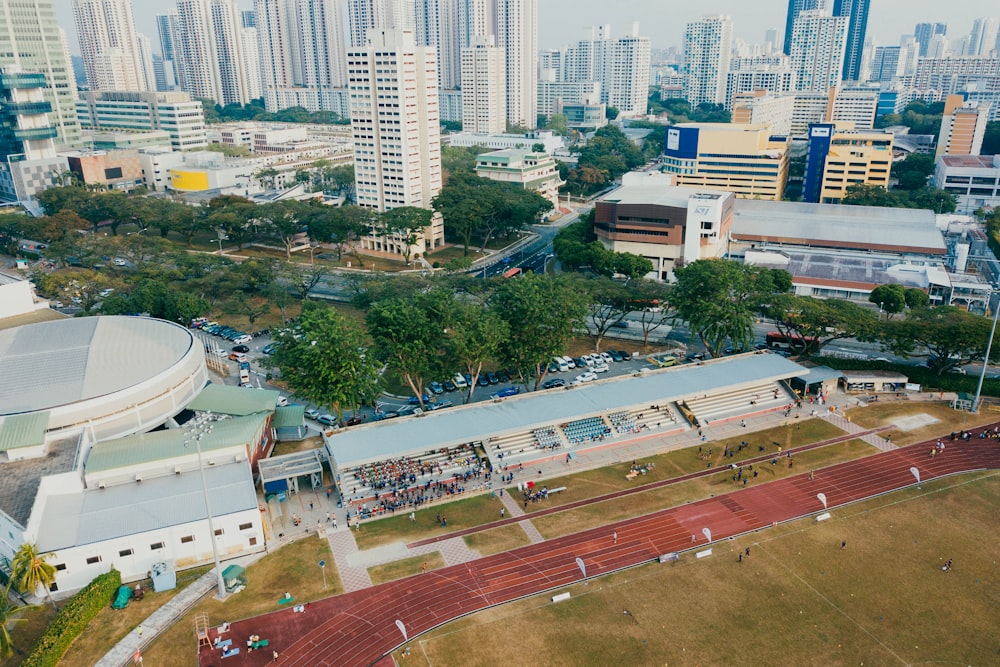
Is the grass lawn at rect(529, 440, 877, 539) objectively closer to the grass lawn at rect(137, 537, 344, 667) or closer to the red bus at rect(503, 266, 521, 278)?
the grass lawn at rect(137, 537, 344, 667)

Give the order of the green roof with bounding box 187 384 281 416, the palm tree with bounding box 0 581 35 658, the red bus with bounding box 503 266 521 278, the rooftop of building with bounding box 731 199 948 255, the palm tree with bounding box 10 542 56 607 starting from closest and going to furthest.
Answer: the palm tree with bounding box 0 581 35 658, the palm tree with bounding box 10 542 56 607, the green roof with bounding box 187 384 281 416, the red bus with bounding box 503 266 521 278, the rooftop of building with bounding box 731 199 948 255

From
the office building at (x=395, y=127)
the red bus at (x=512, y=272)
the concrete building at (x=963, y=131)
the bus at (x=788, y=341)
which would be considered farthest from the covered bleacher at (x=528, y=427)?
the concrete building at (x=963, y=131)

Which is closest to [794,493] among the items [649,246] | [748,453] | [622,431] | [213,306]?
[748,453]

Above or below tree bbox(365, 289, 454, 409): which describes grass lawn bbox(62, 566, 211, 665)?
below

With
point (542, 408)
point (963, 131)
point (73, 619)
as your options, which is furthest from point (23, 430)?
point (963, 131)

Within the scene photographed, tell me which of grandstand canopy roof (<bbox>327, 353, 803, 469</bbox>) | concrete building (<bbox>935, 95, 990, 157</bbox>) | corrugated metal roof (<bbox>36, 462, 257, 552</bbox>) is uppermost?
concrete building (<bbox>935, 95, 990, 157</bbox>)

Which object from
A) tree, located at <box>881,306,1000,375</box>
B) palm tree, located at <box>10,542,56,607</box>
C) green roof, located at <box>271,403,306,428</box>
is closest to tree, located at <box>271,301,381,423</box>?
green roof, located at <box>271,403,306,428</box>

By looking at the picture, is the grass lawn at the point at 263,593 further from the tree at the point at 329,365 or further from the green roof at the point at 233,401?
the green roof at the point at 233,401
